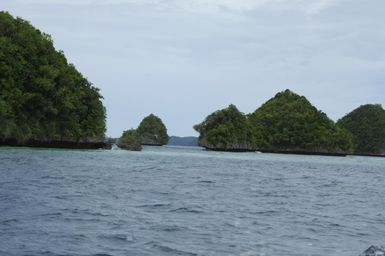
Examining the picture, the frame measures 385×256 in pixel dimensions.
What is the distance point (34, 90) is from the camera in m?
105

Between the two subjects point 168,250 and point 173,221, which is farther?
point 173,221

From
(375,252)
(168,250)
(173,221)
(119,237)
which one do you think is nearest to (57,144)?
(173,221)

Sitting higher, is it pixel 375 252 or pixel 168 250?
pixel 375 252

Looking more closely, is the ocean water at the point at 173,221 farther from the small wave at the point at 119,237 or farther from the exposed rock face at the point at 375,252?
the exposed rock face at the point at 375,252

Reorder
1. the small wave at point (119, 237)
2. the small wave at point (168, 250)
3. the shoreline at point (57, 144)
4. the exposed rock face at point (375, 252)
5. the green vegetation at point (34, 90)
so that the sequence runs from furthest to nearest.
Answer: the shoreline at point (57, 144) → the green vegetation at point (34, 90) → the small wave at point (119, 237) → the small wave at point (168, 250) → the exposed rock face at point (375, 252)

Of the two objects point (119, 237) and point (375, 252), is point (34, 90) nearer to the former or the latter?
point (119, 237)

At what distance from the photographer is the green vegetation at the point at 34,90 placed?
318 feet

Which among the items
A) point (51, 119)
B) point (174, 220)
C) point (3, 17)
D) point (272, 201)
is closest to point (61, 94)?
point (51, 119)

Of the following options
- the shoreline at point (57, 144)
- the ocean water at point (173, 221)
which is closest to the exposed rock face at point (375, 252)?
the ocean water at point (173, 221)

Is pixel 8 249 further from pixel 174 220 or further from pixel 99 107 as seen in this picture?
pixel 99 107

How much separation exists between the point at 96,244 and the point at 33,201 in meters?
9.11

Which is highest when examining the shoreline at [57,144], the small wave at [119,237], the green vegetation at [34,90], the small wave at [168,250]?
the green vegetation at [34,90]

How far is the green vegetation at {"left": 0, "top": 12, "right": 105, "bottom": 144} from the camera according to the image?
3821 inches

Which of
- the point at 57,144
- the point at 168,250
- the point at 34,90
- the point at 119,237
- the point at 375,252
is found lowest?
the point at 168,250
